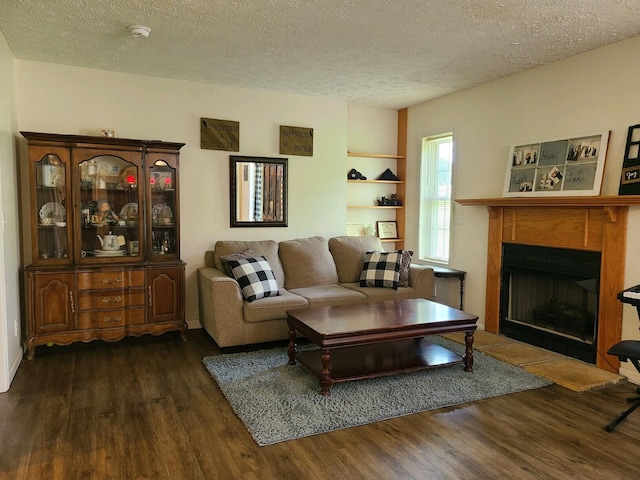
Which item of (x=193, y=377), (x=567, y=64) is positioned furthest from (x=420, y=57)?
(x=193, y=377)

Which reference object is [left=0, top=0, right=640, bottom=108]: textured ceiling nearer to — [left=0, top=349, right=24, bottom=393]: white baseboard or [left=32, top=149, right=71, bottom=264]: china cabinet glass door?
[left=32, top=149, right=71, bottom=264]: china cabinet glass door

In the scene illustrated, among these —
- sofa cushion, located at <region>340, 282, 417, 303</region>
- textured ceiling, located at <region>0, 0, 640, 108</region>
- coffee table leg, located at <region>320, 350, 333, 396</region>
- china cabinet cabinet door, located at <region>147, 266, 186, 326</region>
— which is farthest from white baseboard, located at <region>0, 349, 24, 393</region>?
sofa cushion, located at <region>340, 282, 417, 303</region>

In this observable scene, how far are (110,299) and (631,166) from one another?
13.6 feet

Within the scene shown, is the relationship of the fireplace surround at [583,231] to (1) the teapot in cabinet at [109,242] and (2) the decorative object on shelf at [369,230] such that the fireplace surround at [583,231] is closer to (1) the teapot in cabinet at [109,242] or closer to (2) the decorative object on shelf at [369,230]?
(2) the decorative object on shelf at [369,230]

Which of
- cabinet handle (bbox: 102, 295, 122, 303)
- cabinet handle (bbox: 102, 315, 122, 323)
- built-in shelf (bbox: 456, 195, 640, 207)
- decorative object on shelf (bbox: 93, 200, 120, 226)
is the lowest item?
cabinet handle (bbox: 102, 315, 122, 323)

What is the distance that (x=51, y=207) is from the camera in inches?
153

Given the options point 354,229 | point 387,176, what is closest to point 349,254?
point 354,229

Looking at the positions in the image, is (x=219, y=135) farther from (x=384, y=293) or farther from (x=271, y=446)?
(x=271, y=446)

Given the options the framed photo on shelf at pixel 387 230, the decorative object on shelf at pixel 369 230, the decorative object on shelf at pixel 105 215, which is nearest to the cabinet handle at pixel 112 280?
the decorative object on shelf at pixel 105 215

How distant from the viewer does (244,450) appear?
2.38 meters

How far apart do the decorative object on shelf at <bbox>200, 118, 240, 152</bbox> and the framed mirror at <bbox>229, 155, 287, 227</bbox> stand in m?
0.13

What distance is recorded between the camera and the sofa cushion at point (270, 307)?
388cm

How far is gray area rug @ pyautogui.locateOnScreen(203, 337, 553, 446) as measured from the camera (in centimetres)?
267

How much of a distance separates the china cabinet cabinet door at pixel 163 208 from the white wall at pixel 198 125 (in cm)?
29
